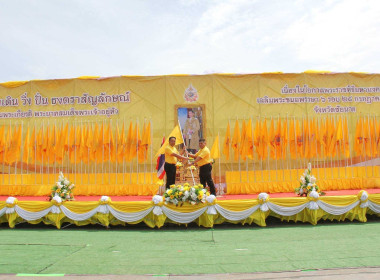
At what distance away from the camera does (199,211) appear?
16.4ft

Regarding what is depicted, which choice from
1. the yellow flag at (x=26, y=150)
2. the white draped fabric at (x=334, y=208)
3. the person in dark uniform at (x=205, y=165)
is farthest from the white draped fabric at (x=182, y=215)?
the yellow flag at (x=26, y=150)

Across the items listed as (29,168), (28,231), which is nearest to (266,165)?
(28,231)

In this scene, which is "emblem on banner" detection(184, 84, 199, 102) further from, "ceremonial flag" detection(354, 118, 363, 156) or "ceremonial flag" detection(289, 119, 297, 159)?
"ceremonial flag" detection(354, 118, 363, 156)

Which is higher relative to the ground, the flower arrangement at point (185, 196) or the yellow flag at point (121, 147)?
the yellow flag at point (121, 147)

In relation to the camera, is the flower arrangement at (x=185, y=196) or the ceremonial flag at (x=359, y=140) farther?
the ceremonial flag at (x=359, y=140)

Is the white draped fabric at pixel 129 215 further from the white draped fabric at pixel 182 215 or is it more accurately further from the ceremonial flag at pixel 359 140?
the ceremonial flag at pixel 359 140

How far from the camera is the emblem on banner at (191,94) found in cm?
953

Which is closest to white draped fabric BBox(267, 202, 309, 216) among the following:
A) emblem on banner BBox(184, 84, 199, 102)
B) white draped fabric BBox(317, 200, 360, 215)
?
white draped fabric BBox(317, 200, 360, 215)

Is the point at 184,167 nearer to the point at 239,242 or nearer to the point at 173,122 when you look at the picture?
the point at 173,122

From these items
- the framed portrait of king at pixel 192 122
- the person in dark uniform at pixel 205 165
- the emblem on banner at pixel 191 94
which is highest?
the emblem on banner at pixel 191 94

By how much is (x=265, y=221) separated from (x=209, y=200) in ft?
4.19

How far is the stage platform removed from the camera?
5.03 metres

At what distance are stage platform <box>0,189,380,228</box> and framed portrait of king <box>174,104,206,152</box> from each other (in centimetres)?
441

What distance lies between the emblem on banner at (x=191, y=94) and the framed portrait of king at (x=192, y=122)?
0.24m
